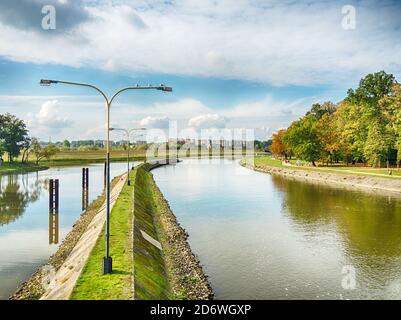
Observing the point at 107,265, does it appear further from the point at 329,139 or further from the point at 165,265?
the point at 329,139

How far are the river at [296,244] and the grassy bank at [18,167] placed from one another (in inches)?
2531

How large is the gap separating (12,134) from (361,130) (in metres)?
92.8

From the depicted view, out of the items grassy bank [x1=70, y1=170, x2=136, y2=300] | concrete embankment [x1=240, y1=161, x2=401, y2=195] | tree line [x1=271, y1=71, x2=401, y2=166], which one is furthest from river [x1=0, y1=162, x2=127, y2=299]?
tree line [x1=271, y1=71, x2=401, y2=166]

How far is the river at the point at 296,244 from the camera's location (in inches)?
875

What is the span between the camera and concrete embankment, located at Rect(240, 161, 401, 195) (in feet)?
212

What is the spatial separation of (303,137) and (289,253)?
2989 inches

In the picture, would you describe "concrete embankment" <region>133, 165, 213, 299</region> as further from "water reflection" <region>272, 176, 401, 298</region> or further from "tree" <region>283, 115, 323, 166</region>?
"tree" <region>283, 115, 323, 166</region>

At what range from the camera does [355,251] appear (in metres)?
29.4

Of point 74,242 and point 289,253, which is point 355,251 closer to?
point 289,253

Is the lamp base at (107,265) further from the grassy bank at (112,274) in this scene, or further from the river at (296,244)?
the river at (296,244)

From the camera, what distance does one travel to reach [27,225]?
3978 cm

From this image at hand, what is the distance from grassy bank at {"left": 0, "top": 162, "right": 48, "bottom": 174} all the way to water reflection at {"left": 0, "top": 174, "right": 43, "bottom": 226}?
573 inches

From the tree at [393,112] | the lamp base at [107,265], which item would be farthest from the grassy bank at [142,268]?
the tree at [393,112]
